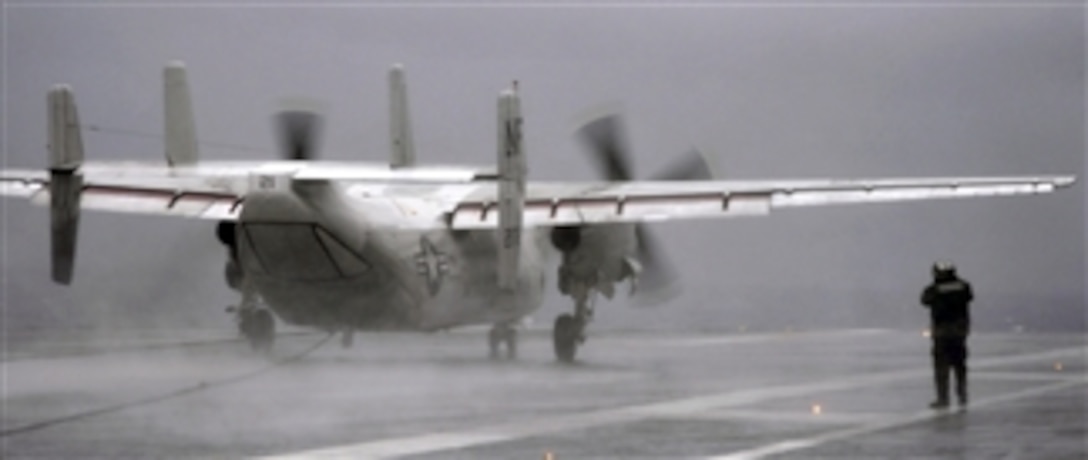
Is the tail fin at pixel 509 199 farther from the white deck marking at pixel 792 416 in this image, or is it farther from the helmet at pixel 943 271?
the helmet at pixel 943 271

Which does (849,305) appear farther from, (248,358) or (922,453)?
(922,453)

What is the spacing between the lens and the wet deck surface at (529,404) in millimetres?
20922

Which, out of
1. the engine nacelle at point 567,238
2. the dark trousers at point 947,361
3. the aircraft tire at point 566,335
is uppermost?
the engine nacelle at point 567,238

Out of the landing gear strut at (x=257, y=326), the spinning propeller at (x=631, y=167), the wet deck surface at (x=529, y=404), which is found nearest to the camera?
the wet deck surface at (x=529, y=404)

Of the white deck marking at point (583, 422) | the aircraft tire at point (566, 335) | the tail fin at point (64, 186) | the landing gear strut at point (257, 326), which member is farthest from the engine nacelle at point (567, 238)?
the tail fin at point (64, 186)

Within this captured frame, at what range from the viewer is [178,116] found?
32.3 m

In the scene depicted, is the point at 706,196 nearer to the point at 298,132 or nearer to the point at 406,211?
the point at 406,211


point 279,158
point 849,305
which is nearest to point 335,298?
point 279,158

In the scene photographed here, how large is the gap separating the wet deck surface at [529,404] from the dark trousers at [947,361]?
43cm

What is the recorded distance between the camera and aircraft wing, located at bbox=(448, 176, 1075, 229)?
29.7 meters

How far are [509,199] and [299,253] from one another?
234 inches

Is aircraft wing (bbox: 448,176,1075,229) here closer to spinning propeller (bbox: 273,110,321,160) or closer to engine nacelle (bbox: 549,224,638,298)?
engine nacelle (bbox: 549,224,638,298)

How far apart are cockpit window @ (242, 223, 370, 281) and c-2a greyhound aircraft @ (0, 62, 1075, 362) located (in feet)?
0.12

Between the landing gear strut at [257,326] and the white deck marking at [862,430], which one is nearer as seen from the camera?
the white deck marking at [862,430]
